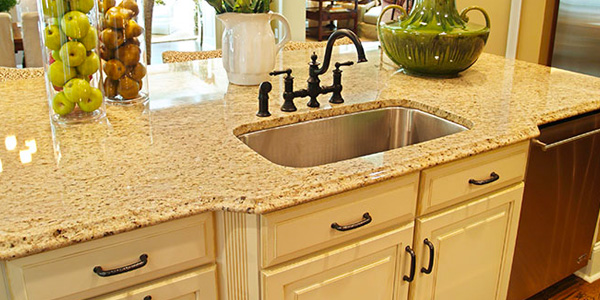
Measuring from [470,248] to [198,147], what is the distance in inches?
33.1

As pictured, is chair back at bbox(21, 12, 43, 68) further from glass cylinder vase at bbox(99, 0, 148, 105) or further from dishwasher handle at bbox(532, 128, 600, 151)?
dishwasher handle at bbox(532, 128, 600, 151)

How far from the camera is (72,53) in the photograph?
142cm

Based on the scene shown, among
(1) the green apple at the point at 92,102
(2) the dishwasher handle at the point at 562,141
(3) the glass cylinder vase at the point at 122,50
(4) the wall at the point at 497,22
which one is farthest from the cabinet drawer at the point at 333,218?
(4) the wall at the point at 497,22

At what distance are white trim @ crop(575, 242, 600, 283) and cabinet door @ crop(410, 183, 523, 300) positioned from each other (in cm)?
81

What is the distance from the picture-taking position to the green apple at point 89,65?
4.76ft

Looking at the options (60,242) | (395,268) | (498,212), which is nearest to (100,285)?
(60,242)

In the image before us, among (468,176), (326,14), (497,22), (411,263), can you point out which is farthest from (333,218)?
(326,14)

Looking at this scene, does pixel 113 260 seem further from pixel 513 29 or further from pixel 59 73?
pixel 513 29

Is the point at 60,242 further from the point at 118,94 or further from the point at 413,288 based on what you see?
the point at 413,288

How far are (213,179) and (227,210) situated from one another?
118mm

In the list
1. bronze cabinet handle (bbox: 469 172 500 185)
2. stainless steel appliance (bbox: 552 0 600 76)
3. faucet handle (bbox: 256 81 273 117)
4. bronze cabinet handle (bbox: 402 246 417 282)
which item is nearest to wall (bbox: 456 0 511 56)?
stainless steel appliance (bbox: 552 0 600 76)

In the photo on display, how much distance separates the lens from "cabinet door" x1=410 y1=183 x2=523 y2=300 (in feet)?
4.83

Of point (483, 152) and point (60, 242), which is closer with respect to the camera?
point (60, 242)

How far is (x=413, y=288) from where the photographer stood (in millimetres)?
1477
